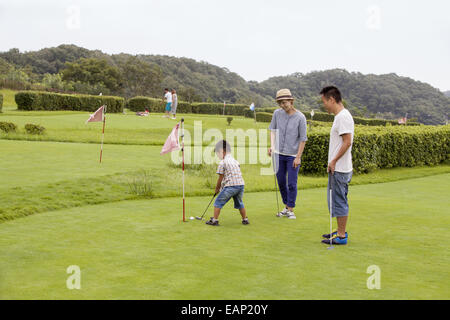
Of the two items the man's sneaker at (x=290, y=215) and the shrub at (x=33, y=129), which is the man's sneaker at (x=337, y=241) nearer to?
the man's sneaker at (x=290, y=215)

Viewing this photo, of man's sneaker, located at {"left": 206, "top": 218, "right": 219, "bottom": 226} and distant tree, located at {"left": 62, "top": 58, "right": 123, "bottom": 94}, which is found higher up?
distant tree, located at {"left": 62, "top": 58, "right": 123, "bottom": 94}

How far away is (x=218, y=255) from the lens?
19.5ft

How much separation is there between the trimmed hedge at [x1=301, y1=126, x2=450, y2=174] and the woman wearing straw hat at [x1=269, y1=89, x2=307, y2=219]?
7625 mm

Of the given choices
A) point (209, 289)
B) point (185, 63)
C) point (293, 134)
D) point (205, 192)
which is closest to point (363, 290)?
point (209, 289)

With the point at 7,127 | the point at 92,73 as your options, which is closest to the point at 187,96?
the point at 92,73

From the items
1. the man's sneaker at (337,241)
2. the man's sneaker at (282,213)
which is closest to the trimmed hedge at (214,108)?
the man's sneaker at (282,213)

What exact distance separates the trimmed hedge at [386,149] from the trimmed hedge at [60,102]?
2791 cm

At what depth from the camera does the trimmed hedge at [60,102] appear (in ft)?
123

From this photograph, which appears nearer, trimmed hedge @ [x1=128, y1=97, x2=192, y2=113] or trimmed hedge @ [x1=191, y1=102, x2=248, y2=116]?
trimmed hedge @ [x1=128, y1=97, x2=192, y2=113]

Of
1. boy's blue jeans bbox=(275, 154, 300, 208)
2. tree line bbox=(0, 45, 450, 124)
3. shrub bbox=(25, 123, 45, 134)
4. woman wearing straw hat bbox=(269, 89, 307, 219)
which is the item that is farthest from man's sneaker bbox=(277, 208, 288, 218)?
tree line bbox=(0, 45, 450, 124)

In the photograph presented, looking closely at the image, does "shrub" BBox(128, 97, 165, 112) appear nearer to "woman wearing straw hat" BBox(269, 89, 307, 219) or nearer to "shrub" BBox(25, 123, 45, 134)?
"shrub" BBox(25, 123, 45, 134)

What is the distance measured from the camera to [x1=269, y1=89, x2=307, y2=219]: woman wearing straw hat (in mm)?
8853

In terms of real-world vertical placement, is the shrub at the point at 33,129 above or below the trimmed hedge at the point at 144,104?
below
